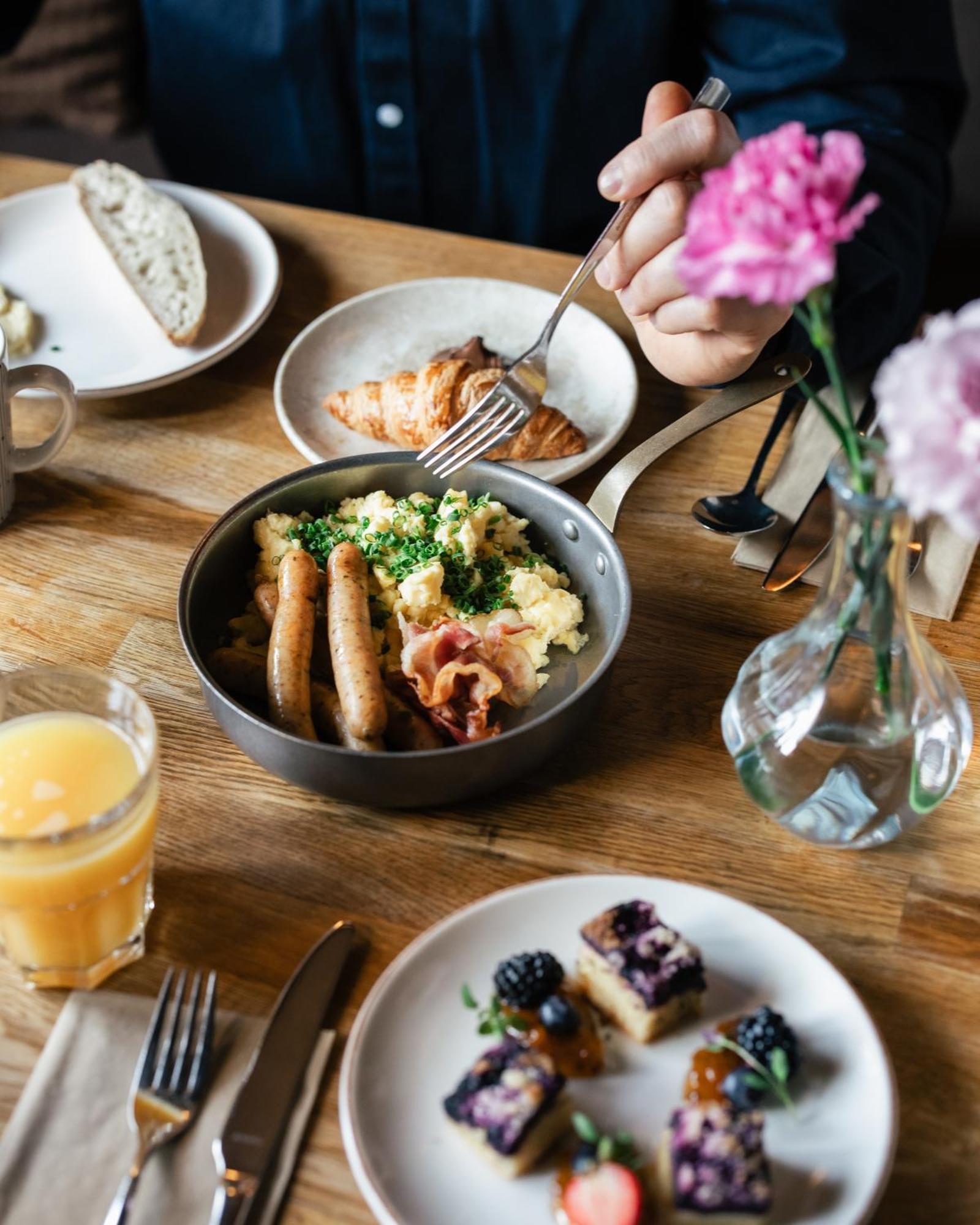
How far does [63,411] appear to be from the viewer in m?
1.63

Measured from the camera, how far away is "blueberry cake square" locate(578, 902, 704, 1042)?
966mm

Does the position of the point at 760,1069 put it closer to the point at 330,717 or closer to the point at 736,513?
the point at 330,717

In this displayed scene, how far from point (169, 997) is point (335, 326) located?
1151mm

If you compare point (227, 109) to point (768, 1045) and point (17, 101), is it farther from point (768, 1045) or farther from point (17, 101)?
point (768, 1045)

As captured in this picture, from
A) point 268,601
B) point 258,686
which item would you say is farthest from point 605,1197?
point 268,601

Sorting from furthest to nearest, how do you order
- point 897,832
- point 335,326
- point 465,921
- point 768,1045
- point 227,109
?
point 227,109
point 335,326
point 897,832
point 465,921
point 768,1045

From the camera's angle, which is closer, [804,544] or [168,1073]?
[168,1073]

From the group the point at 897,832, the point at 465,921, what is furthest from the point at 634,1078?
the point at 897,832

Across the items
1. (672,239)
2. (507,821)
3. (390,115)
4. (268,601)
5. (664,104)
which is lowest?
(507,821)

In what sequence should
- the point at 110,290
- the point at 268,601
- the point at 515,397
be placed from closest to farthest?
the point at 268,601 < the point at 515,397 < the point at 110,290

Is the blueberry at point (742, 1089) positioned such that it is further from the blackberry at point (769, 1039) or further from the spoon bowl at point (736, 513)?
the spoon bowl at point (736, 513)

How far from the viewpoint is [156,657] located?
55.2 inches

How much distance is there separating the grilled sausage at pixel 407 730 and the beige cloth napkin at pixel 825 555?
0.50m

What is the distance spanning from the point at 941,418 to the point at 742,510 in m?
0.86
